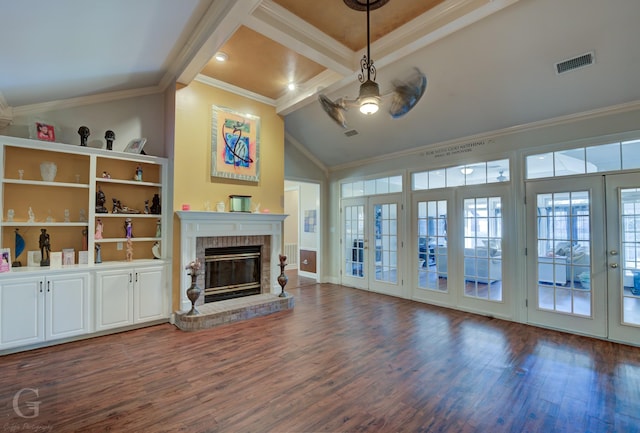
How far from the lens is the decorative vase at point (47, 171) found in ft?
12.0

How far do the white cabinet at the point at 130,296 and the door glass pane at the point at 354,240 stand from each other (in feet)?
12.8

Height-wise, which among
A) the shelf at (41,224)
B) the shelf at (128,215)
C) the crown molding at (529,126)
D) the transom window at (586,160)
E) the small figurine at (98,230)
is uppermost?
the crown molding at (529,126)

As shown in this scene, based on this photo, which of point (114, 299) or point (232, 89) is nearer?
point (114, 299)

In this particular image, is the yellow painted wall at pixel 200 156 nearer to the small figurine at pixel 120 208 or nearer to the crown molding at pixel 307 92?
the crown molding at pixel 307 92

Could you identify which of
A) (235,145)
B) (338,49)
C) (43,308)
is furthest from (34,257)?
(338,49)

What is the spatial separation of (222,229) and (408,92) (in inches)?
134

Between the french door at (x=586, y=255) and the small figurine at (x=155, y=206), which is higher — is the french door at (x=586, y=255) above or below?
below

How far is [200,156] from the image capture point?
454 centimetres

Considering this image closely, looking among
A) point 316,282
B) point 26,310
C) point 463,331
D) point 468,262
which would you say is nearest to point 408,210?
point 468,262

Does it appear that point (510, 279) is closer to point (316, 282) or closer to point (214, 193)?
point (316, 282)

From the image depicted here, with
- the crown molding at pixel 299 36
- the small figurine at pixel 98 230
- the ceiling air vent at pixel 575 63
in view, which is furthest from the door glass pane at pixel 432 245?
the small figurine at pixel 98 230

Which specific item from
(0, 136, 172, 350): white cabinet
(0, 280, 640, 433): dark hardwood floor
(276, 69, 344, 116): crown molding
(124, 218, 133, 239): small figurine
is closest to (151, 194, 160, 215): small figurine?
(0, 136, 172, 350): white cabinet

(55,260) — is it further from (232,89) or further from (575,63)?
(575,63)

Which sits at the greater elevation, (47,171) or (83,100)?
(83,100)
